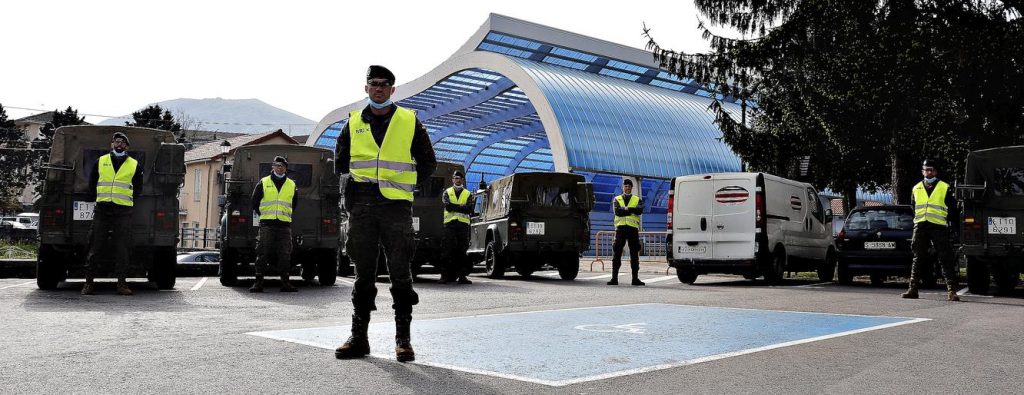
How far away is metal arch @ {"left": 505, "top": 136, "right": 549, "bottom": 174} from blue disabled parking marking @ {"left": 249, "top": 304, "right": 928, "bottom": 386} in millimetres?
48790

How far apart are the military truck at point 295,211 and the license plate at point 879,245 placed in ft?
29.8

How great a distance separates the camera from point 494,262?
1903 centimetres

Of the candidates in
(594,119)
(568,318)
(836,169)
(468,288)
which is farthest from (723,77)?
(594,119)

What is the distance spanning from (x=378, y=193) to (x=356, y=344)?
0.97 metres

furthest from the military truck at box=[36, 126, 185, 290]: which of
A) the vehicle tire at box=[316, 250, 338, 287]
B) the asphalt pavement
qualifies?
the vehicle tire at box=[316, 250, 338, 287]

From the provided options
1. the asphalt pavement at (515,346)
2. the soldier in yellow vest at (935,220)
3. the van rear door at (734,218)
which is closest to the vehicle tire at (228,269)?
the asphalt pavement at (515,346)

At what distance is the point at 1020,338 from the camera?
25.8 feet

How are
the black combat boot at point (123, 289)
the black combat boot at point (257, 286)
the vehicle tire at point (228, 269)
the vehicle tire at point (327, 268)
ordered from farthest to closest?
1. the vehicle tire at point (327, 268)
2. the vehicle tire at point (228, 269)
3. the black combat boot at point (257, 286)
4. the black combat boot at point (123, 289)

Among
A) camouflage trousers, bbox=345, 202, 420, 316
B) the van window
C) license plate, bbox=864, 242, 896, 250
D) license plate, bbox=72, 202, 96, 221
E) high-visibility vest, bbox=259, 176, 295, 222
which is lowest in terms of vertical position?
camouflage trousers, bbox=345, 202, 420, 316

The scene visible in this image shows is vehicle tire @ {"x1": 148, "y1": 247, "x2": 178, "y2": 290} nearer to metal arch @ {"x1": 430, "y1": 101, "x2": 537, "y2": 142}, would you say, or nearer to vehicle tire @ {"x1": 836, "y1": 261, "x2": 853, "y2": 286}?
vehicle tire @ {"x1": 836, "y1": 261, "x2": 853, "y2": 286}

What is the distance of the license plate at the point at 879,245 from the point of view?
16312 mm

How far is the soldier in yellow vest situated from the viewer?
12828mm

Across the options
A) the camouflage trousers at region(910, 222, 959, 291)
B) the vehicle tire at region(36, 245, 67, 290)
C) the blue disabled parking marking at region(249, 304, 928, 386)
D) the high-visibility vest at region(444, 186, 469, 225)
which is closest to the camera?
the blue disabled parking marking at region(249, 304, 928, 386)

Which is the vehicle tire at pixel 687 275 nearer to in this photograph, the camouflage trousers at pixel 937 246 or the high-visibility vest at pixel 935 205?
the camouflage trousers at pixel 937 246
